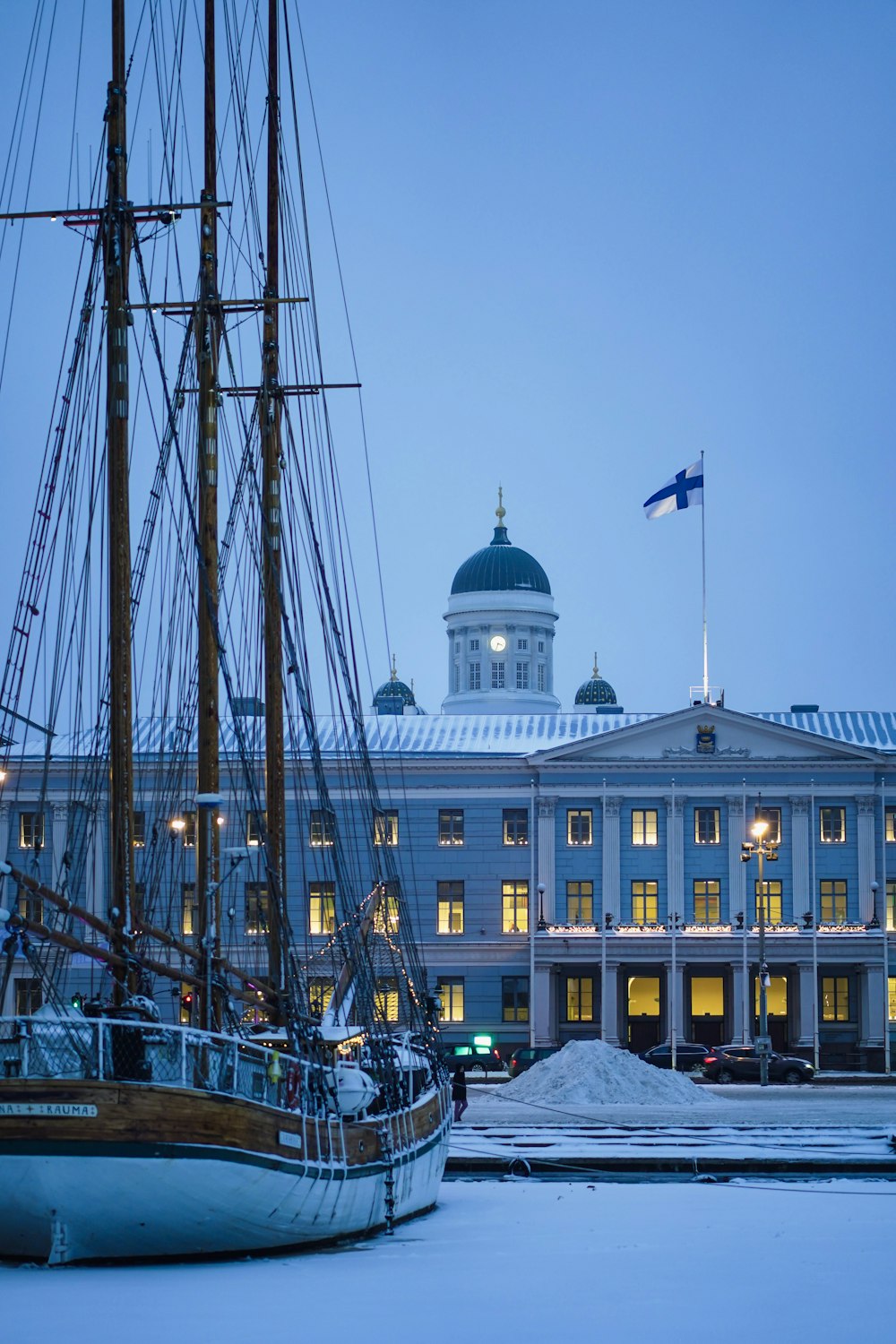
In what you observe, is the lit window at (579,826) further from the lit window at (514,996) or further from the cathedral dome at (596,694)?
the cathedral dome at (596,694)

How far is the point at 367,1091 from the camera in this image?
29.8 metres

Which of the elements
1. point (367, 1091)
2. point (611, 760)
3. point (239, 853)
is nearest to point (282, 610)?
point (239, 853)

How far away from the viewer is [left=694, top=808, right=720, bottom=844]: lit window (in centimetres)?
8125

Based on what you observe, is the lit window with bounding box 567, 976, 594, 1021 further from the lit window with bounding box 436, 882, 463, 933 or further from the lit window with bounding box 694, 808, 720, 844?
the lit window with bounding box 694, 808, 720, 844

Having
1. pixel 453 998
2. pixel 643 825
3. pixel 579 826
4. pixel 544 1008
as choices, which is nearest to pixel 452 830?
pixel 579 826

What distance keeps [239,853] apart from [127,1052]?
537cm

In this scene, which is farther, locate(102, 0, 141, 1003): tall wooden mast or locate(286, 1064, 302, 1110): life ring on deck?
locate(286, 1064, 302, 1110): life ring on deck

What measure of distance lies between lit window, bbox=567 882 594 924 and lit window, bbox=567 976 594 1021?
8.22 ft

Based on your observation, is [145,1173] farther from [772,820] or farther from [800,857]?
[772,820]

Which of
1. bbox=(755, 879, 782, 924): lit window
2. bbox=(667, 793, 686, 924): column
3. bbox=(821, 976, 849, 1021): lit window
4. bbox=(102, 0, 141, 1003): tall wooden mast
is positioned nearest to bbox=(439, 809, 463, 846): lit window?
bbox=(667, 793, 686, 924): column

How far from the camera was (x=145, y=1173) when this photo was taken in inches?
945

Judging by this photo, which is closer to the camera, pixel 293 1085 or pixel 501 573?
pixel 293 1085

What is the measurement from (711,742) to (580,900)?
336 inches

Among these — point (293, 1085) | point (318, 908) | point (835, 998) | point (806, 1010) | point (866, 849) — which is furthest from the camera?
point (318, 908)
